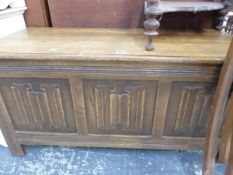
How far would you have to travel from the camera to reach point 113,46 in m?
0.95

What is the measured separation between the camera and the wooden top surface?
0.86 m

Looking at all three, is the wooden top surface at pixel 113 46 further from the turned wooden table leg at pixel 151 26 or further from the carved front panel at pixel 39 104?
the carved front panel at pixel 39 104

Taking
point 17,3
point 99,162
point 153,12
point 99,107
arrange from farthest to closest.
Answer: point 99,162
point 17,3
point 99,107
point 153,12

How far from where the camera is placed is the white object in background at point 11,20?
107cm

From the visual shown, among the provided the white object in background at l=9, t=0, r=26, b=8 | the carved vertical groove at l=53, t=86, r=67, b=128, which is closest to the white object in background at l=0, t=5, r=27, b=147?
the white object in background at l=9, t=0, r=26, b=8

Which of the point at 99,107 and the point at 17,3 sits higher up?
the point at 17,3

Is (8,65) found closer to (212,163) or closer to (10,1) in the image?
(10,1)

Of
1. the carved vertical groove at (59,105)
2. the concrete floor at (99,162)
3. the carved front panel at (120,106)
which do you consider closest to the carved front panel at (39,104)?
the carved vertical groove at (59,105)

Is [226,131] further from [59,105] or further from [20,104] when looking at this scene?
[20,104]

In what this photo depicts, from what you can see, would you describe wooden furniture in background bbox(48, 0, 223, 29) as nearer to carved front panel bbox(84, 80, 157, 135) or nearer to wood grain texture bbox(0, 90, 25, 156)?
carved front panel bbox(84, 80, 157, 135)

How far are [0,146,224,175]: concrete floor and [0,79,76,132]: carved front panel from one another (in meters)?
0.25

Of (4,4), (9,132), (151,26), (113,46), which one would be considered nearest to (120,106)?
(113,46)

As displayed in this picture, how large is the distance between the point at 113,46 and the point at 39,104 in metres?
0.51

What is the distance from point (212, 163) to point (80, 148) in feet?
2.70
